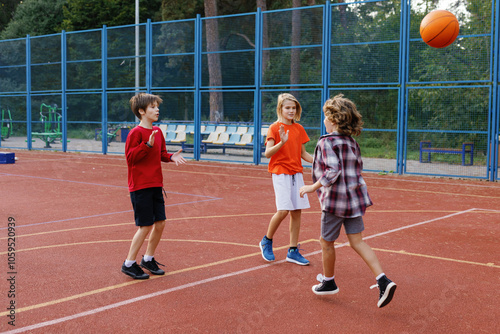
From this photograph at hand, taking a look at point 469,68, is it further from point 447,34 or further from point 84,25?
point 84,25

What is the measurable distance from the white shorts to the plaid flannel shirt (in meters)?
1.08

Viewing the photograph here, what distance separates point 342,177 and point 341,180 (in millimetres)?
22

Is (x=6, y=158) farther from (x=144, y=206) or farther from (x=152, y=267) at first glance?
(x=144, y=206)

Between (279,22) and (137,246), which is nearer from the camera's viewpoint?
(137,246)

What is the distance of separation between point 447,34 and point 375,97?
20.8 feet

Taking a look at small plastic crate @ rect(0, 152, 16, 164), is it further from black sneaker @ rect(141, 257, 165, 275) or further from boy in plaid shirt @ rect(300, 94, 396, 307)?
boy in plaid shirt @ rect(300, 94, 396, 307)

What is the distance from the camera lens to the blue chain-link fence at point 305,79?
13.4m

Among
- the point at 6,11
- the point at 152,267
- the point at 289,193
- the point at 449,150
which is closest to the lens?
the point at 152,267

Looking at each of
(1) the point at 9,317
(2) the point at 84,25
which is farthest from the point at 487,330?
(2) the point at 84,25

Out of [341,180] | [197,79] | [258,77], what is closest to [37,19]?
[197,79]

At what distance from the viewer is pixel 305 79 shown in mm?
17594

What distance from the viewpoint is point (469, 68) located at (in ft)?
43.3

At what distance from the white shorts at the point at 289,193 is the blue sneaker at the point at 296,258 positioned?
1.32 feet

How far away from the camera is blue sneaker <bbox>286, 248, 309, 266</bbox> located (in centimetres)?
530
